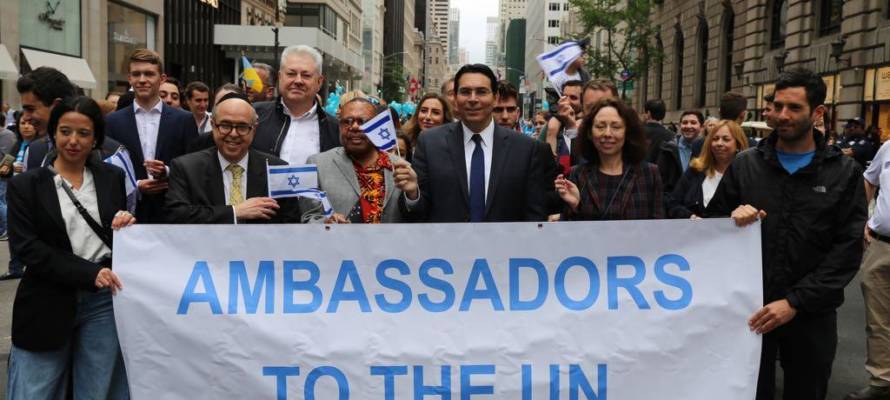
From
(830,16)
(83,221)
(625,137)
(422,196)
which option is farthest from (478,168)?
(830,16)

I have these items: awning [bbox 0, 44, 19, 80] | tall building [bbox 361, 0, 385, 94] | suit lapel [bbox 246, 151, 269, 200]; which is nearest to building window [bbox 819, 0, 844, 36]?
awning [bbox 0, 44, 19, 80]

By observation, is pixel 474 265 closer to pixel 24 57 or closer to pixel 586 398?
pixel 586 398

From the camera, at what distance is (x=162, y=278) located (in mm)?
3855

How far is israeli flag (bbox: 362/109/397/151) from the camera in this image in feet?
13.6

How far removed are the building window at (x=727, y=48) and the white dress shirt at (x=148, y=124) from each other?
34422mm

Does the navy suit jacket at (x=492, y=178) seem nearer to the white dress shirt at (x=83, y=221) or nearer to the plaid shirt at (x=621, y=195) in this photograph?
the plaid shirt at (x=621, y=195)

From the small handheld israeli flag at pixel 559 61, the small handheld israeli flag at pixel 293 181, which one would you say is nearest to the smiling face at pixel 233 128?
the small handheld israeli flag at pixel 293 181

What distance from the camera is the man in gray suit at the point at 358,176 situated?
4.52 metres

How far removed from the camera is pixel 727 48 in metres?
36.9

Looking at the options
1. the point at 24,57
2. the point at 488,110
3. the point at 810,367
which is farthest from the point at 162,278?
the point at 24,57

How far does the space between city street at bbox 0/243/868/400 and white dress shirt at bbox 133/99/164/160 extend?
186cm

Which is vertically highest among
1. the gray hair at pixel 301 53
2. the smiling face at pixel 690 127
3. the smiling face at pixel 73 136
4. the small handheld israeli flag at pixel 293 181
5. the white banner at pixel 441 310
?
the gray hair at pixel 301 53

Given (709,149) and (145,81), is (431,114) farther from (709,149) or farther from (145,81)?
(145,81)

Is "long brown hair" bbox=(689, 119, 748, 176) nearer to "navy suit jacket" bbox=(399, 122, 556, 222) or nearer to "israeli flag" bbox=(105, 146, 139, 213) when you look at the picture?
"navy suit jacket" bbox=(399, 122, 556, 222)
